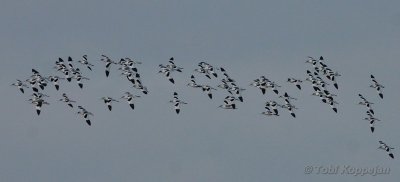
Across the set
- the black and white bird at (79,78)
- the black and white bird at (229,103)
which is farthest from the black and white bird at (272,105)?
the black and white bird at (79,78)

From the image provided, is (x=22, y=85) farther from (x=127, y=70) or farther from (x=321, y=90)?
(x=321, y=90)

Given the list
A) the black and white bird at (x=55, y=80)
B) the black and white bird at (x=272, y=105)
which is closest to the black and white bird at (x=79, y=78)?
the black and white bird at (x=55, y=80)

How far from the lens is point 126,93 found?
16575 centimetres

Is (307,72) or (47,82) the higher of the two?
(307,72)

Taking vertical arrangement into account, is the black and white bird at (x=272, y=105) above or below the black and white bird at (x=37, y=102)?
above

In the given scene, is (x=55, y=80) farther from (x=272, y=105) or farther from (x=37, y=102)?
(x=272, y=105)

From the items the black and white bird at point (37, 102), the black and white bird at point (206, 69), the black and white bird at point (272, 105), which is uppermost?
the black and white bird at point (206, 69)

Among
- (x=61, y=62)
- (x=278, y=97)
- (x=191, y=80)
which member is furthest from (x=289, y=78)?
(x=61, y=62)

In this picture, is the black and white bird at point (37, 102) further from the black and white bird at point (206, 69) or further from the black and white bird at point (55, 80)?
the black and white bird at point (206, 69)

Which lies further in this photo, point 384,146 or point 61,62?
point 61,62

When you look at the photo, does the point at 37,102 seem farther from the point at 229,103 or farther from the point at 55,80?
the point at 229,103

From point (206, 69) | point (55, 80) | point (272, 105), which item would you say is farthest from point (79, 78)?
point (272, 105)

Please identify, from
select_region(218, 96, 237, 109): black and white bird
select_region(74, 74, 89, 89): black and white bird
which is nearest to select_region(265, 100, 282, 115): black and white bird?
select_region(218, 96, 237, 109): black and white bird

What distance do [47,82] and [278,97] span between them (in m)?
32.9
